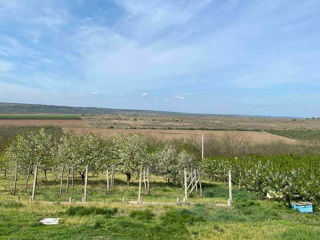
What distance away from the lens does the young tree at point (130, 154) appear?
2459 centimetres

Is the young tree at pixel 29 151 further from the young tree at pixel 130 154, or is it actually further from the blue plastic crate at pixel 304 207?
the blue plastic crate at pixel 304 207

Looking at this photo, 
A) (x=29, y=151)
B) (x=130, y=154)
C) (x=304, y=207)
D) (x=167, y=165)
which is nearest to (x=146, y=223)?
(x=304, y=207)

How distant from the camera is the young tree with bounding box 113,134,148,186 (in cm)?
2459

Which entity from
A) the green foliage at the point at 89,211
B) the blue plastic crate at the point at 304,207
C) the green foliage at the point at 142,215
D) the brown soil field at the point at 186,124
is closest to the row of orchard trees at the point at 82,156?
the green foliage at the point at 89,211

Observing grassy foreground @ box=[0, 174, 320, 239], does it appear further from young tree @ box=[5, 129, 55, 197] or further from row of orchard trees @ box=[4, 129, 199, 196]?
row of orchard trees @ box=[4, 129, 199, 196]

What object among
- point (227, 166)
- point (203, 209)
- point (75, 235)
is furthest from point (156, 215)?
point (227, 166)

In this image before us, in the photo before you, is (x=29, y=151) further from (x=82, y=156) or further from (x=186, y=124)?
(x=186, y=124)

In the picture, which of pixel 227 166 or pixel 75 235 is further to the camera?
pixel 227 166

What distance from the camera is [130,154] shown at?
25.2 m

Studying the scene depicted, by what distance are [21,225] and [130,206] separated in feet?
17.4

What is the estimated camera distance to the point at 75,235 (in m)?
8.66

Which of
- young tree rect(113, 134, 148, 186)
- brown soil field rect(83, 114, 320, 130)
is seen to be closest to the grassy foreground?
young tree rect(113, 134, 148, 186)

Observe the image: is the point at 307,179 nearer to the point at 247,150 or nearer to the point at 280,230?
the point at 280,230

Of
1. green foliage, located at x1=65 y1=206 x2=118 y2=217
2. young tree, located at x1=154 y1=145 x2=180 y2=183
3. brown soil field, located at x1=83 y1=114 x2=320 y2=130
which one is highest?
brown soil field, located at x1=83 y1=114 x2=320 y2=130
